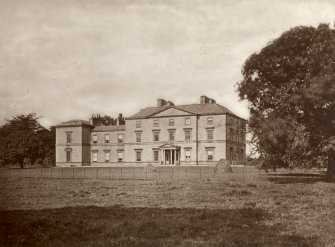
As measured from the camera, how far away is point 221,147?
66.1 metres

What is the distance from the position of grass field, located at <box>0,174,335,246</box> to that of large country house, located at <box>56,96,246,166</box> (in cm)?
4563

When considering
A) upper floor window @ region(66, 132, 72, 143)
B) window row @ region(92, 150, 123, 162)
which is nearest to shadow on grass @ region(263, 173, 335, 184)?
window row @ region(92, 150, 123, 162)

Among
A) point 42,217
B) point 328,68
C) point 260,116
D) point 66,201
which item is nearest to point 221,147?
point 260,116

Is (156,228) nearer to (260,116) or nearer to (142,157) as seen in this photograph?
(260,116)

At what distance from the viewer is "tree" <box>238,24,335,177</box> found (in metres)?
24.3

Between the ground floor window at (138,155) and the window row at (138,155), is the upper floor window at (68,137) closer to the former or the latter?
the window row at (138,155)

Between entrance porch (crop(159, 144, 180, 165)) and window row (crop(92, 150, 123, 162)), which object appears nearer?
entrance porch (crop(159, 144, 180, 165))

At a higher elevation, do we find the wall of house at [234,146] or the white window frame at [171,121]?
the white window frame at [171,121]

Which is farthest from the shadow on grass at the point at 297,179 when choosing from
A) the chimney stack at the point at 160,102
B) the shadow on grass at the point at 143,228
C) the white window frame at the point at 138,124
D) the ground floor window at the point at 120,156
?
the ground floor window at the point at 120,156

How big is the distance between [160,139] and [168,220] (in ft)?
192

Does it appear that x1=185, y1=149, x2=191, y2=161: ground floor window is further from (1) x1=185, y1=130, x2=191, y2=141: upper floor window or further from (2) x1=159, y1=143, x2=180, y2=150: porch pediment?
(1) x1=185, y1=130, x2=191, y2=141: upper floor window

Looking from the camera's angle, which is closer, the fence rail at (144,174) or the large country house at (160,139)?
the fence rail at (144,174)

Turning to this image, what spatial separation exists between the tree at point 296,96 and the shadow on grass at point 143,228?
485 inches

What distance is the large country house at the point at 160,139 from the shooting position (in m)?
66.8
